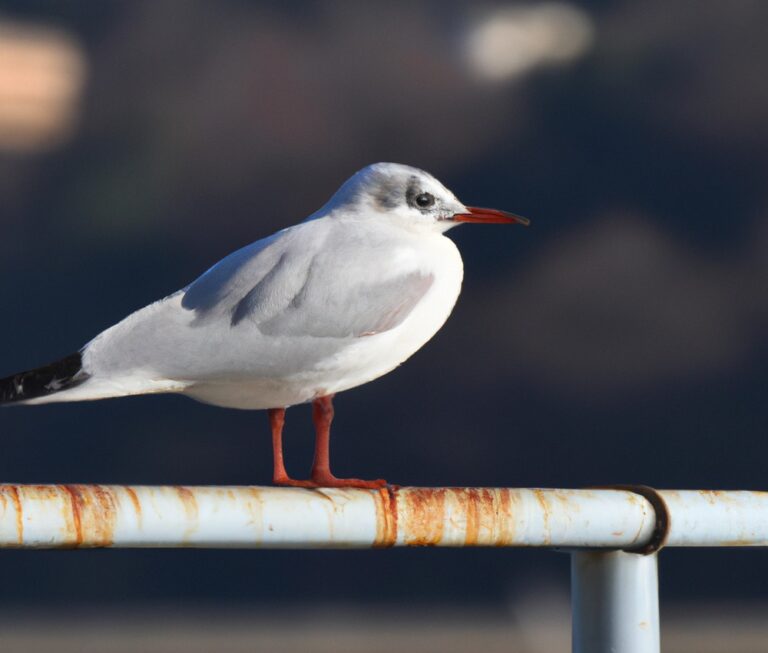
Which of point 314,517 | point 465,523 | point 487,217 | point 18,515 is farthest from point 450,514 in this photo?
point 487,217

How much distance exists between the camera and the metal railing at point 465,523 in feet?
4.13

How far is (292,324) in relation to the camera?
1.84 m

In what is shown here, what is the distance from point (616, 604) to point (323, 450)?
23.0 inches

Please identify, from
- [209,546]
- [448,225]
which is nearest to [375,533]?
[209,546]

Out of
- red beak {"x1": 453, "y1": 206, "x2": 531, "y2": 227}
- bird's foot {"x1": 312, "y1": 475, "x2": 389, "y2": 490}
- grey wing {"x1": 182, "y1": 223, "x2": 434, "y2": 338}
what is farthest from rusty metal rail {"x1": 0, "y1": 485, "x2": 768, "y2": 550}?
red beak {"x1": 453, "y1": 206, "x2": 531, "y2": 227}

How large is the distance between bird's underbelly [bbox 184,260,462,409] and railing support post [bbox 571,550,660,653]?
18.4 inches

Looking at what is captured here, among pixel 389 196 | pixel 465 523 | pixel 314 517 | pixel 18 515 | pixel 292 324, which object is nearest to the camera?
pixel 18 515

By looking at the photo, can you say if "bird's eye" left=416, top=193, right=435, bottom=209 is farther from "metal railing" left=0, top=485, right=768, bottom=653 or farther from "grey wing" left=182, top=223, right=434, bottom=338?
"metal railing" left=0, top=485, right=768, bottom=653

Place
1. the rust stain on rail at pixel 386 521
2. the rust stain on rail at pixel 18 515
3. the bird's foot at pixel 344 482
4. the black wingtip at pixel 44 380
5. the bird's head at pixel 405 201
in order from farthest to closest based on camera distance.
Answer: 1. the bird's head at pixel 405 201
2. the bird's foot at pixel 344 482
3. the black wingtip at pixel 44 380
4. the rust stain on rail at pixel 386 521
5. the rust stain on rail at pixel 18 515

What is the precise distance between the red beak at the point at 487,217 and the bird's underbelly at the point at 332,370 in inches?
5.4

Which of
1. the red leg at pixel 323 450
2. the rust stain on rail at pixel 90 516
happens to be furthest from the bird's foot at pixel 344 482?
the rust stain on rail at pixel 90 516

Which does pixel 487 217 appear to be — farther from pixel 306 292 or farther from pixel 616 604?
pixel 616 604

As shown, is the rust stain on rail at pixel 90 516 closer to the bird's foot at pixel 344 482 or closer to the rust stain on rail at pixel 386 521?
the rust stain on rail at pixel 386 521

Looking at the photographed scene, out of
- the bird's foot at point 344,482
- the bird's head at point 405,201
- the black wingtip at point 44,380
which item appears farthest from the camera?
the bird's head at point 405,201
